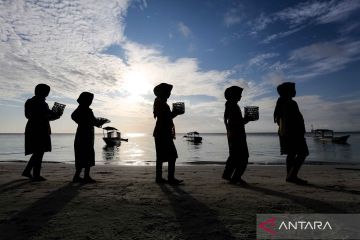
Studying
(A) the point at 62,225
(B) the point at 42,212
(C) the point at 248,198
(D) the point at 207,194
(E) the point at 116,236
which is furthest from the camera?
(D) the point at 207,194

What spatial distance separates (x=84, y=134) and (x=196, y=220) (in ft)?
14.4

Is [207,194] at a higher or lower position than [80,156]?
lower

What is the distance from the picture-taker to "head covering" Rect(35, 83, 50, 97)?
673 centimetres

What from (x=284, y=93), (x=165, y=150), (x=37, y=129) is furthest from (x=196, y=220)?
(x=37, y=129)

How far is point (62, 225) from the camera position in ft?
10.1

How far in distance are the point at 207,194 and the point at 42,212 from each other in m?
2.68

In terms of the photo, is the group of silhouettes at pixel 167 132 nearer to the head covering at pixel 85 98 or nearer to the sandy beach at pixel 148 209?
the head covering at pixel 85 98

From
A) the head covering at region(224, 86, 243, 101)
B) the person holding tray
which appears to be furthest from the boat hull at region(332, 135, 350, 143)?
the person holding tray

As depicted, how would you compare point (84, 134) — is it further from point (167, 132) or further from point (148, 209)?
point (148, 209)

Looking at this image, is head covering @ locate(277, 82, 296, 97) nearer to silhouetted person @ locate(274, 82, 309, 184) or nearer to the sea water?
silhouetted person @ locate(274, 82, 309, 184)

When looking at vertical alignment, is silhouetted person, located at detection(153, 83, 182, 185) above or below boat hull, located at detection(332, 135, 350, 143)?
below

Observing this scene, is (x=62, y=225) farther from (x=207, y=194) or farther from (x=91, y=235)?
(x=207, y=194)

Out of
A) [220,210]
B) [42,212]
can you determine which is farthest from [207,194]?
[42,212]

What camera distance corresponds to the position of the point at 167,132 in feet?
21.5
